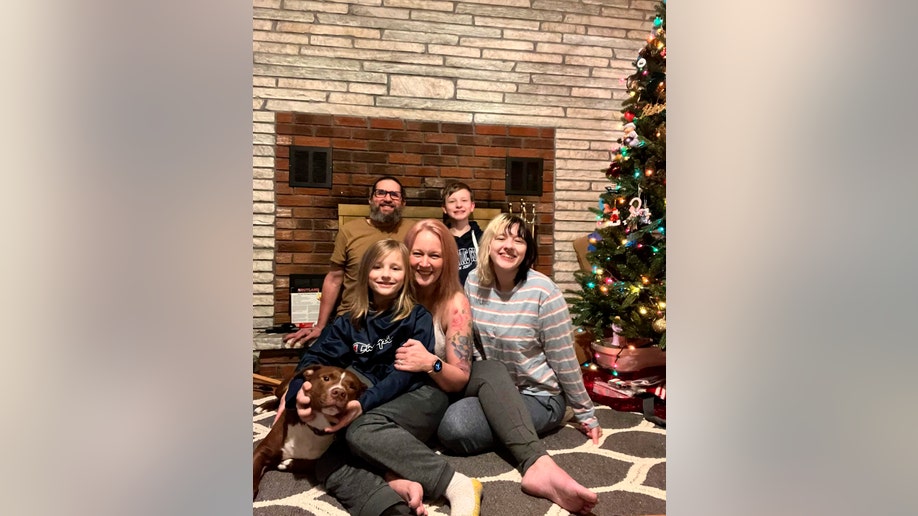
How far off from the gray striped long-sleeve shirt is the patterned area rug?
130 mm

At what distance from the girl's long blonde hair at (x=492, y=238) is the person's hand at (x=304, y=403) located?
682mm

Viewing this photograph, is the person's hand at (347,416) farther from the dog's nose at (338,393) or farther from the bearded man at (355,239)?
the bearded man at (355,239)

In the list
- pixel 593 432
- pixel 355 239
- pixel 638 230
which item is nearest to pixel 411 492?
pixel 593 432

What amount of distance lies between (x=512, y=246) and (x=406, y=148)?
1678 mm

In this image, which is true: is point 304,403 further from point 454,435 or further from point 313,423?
point 454,435

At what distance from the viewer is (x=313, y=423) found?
134cm

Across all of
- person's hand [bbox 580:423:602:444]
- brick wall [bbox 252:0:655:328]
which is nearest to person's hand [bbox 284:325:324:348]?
brick wall [bbox 252:0:655:328]

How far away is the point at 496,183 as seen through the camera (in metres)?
3.28

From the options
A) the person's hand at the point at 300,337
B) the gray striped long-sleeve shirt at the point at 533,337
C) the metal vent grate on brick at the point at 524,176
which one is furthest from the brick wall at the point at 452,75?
the gray striped long-sleeve shirt at the point at 533,337

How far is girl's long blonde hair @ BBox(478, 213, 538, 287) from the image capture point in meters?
1.67

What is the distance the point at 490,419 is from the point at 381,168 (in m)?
1.98

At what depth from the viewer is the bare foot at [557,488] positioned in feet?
4.02
